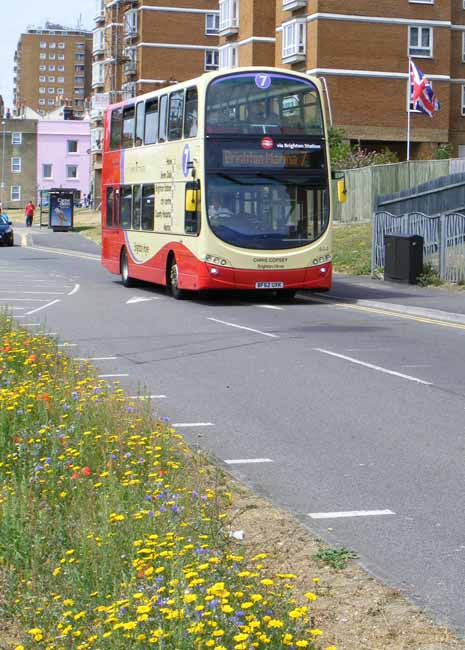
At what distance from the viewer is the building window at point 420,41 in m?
62.4

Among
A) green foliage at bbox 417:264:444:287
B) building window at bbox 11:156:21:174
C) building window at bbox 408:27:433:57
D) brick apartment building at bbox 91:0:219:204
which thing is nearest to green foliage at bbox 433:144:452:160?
building window at bbox 408:27:433:57

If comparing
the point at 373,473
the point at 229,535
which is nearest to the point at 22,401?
the point at 373,473

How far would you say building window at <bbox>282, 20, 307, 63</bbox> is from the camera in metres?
61.5

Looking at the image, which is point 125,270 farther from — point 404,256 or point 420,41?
point 420,41

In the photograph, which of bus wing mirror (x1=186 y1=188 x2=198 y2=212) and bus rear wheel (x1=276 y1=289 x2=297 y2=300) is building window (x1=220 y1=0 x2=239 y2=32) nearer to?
bus rear wheel (x1=276 y1=289 x2=297 y2=300)

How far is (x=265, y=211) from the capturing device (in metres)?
23.1

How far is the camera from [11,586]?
5.43m

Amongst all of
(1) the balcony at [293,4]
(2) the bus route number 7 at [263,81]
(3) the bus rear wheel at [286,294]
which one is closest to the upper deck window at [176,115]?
(2) the bus route number 7 at [263,81]

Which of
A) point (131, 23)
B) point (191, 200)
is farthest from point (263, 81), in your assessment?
point (131, 23)

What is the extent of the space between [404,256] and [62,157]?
104m

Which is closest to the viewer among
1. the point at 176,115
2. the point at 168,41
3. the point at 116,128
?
the point at 176,115

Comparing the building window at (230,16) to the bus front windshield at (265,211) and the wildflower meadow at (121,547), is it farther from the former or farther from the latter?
the wildflower meadow at (121,547)

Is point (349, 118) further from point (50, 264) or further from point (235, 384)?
point (235, 384)

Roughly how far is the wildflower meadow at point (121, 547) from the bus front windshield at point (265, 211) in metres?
13.9
